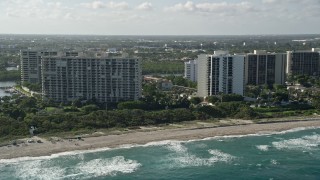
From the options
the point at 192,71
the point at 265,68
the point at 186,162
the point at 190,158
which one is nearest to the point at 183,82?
the point at 192,71

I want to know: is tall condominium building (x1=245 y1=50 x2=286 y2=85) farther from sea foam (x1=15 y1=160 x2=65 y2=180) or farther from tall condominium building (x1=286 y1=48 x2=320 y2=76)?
sea foam (x1=15 y1=160 x2=65 y2=180)

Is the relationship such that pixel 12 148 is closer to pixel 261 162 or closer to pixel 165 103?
pixel 261 162

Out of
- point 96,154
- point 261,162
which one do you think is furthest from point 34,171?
point 261,162

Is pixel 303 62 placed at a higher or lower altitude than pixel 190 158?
higher

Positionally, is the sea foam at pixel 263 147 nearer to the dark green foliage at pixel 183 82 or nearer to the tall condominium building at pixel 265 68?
the dark green foliage at pixel 183 82

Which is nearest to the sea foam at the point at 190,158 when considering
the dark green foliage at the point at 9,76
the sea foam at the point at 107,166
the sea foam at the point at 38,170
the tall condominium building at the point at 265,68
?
the sea foam at the point at 107,166

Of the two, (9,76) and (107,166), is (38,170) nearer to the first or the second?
(107,166)
